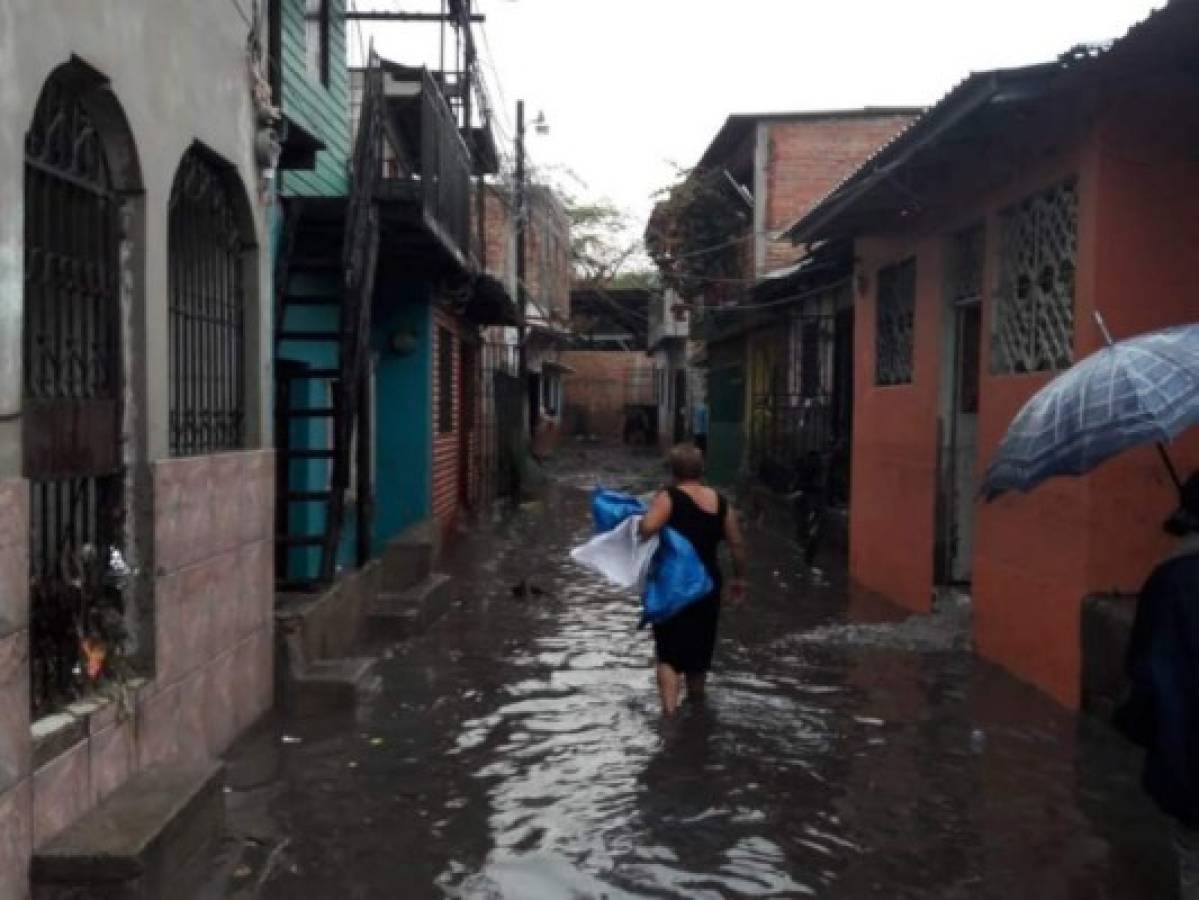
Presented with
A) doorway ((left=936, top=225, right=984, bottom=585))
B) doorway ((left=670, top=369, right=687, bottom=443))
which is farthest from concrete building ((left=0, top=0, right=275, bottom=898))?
doorway ((left=670, top=369, right=687, bottom=443))

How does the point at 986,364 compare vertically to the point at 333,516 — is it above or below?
above

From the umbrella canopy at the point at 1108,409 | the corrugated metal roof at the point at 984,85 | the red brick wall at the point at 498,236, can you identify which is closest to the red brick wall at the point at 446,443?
the corrugated metal roof at the point at 984,85

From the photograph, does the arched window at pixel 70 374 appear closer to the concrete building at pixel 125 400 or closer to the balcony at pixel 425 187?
the concrete building at pixel 125 400

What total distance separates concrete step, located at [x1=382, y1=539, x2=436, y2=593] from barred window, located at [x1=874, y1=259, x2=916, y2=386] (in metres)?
4.47

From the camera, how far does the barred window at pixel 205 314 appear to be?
5852 mm

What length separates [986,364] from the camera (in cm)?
854

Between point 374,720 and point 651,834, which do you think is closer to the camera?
point 651,834

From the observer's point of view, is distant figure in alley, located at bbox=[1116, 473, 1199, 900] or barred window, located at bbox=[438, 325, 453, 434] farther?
barred window, located at bbox=[438, 325, 453, 434]

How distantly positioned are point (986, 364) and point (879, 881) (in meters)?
4.61

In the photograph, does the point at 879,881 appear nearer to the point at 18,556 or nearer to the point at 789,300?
the point at 18,556

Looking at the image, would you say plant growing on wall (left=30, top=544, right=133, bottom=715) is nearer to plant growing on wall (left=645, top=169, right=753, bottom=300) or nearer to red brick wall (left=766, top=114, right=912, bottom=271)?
red brick wall (left=766, top=114, right=912, bottom=271)

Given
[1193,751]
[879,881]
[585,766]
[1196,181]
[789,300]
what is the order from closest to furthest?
1. [1193,751]
2. [879,881]
3. [585,766]
4. [1196,181]
5. [789,300]

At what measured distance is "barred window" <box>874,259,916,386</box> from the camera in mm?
10945

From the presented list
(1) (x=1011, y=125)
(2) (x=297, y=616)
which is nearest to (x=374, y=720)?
(2) (x=297, y=616)
